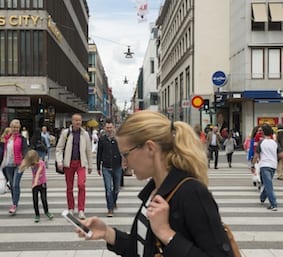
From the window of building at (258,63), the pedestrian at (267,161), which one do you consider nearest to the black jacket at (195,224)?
the pedestrian at (267,161)

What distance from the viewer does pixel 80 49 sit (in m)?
71.1

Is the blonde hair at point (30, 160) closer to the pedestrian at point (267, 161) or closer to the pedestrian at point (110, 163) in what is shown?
the pedestrian at point (110, 163)

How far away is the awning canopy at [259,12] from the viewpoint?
37625 mm

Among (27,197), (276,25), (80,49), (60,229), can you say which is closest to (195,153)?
(60,229)

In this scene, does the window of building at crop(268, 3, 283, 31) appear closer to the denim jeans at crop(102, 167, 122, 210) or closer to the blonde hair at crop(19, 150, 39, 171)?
the denim jeans at crop(102, 167, 122, 210)

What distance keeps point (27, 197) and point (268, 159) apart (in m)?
5.54

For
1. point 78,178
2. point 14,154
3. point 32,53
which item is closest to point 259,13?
point 32,53

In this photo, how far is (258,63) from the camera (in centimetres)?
3806

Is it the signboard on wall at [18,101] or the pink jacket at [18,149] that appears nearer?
the pink jacket at [18,149]

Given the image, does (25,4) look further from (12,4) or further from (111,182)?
(111,182)

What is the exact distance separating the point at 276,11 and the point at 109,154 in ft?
101

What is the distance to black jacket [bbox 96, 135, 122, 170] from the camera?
1009 cm

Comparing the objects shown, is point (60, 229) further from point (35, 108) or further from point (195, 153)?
point (35, 108)

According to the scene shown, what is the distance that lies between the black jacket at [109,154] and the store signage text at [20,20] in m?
30.1
